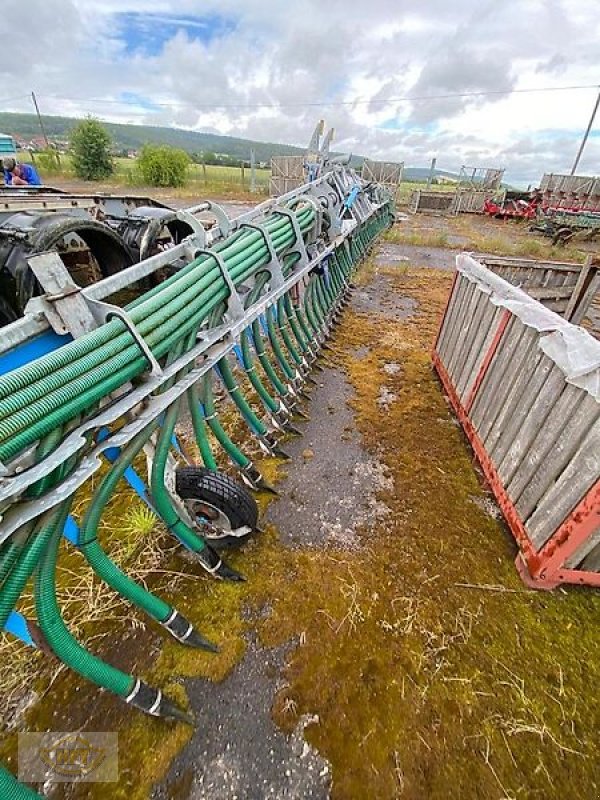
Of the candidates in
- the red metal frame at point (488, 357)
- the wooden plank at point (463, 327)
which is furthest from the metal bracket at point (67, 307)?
the wooden plank at point (463, 327)

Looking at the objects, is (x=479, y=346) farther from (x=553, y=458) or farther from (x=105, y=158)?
(x=105, y=158)

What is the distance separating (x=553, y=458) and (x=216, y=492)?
78.4 inches

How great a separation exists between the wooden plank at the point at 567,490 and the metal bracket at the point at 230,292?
2.12 m

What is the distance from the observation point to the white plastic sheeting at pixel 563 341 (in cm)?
203

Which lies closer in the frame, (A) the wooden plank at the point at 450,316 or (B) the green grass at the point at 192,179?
(A) the wooden plank at the point at 450,316

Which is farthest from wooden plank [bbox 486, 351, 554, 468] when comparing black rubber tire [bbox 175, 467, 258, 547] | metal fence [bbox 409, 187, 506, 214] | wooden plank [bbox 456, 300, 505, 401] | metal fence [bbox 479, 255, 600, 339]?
metal fence [bbox 409, 187, 506, 214]

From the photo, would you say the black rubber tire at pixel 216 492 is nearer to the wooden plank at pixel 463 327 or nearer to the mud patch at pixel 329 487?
the mud patch at pixel 329 487

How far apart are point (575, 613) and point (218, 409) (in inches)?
122

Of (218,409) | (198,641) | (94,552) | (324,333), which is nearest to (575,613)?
(198,641)

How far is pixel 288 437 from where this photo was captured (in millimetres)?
3475

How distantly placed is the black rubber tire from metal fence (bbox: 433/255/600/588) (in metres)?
1.77

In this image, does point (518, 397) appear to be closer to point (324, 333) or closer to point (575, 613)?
point (575, 613)

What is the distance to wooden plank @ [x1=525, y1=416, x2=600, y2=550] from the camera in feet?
6.33

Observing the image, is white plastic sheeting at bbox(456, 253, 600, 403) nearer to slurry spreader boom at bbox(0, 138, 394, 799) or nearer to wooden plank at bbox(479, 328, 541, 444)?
wooden plank at bbox(479, 328, 541, 444)
